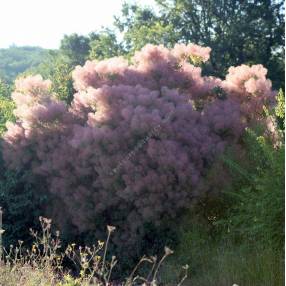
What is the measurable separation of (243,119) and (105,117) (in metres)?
1.77

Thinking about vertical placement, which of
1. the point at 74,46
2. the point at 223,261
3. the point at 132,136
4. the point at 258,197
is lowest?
the point at 223,261

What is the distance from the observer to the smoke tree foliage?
258 inches

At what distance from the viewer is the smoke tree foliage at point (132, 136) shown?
6.54 m

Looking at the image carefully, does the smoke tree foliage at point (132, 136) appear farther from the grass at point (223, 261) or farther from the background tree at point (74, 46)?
the background tree at point (74, 46)

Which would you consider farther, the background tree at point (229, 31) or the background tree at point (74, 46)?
the background tree at point (74, 46)

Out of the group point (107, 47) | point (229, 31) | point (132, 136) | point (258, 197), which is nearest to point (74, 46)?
point (107, 47)

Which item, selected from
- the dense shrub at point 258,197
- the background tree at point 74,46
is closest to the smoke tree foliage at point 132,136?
the dense shrub at point 258,197

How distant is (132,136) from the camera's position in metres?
6.74

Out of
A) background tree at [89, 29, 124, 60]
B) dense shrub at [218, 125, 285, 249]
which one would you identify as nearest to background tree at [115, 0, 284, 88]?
background tree at [89, 29, 124, 60]

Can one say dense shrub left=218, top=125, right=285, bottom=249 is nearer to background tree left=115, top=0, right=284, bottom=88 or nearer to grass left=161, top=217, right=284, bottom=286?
grass left=161, top=217, right=284, bottom=286

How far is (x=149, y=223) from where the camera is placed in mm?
6762

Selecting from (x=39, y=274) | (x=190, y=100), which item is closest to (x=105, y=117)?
(x=190, y=100)

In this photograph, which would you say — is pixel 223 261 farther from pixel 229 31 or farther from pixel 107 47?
pixel 107 47

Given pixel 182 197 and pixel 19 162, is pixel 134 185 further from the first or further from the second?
pixel 19 162
